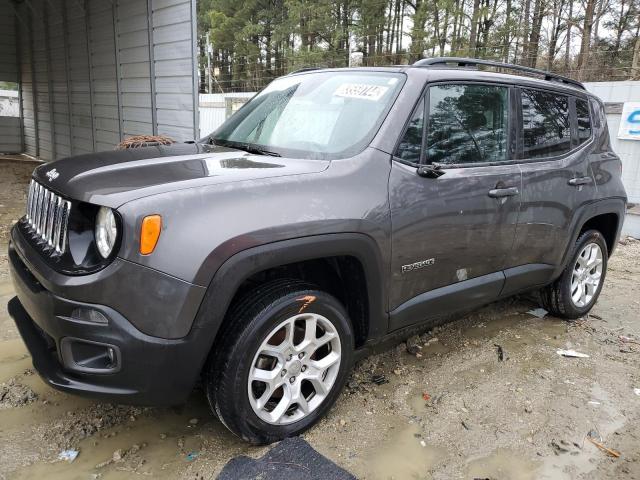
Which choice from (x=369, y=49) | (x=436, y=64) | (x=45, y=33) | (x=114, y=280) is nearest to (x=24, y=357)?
(x=114, y=280)

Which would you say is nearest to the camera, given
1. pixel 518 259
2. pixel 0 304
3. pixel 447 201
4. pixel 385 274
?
pixel 385 274

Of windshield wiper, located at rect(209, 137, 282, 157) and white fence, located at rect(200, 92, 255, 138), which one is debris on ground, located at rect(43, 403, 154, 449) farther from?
white fence, located at rect(200, 92, 255, 138)

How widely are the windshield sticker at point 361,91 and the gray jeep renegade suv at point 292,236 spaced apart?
16mm

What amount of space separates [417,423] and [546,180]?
1.91 meters

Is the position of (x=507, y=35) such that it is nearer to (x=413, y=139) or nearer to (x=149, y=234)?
(x=413, y=139)

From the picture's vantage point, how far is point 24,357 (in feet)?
10.8

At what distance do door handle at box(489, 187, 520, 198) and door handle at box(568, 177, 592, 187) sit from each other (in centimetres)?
74

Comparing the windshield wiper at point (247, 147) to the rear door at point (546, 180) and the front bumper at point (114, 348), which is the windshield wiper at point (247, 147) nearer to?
the front bumper at point (114, 348)

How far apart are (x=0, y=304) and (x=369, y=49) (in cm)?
2679

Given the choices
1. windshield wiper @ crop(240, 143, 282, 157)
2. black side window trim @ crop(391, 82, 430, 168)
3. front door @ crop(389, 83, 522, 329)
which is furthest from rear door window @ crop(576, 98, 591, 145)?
windshield wiper @ crop(240, 143, 282, 157)

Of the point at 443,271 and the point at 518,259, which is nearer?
the point at 443,271

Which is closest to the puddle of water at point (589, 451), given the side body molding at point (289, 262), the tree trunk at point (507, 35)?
the side body molding at point (289, 262)

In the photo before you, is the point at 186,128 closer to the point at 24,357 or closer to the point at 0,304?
the point at 0,304

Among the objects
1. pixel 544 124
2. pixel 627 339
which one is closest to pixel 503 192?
pixel 544 124
